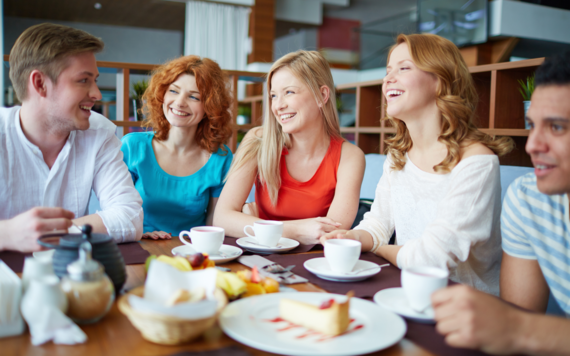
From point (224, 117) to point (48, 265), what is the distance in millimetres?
1550

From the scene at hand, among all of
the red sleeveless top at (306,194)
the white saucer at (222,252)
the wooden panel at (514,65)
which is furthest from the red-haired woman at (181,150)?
the wooden panel at (514,65)

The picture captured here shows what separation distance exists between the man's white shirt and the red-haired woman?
1.44 feet

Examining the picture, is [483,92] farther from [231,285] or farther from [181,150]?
[231,285]

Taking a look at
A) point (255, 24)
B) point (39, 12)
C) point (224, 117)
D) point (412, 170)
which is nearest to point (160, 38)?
point (39, 12)

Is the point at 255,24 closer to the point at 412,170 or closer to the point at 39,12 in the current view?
the point at 39,12

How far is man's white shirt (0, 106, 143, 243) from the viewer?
147cm

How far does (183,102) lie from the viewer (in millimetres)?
2061

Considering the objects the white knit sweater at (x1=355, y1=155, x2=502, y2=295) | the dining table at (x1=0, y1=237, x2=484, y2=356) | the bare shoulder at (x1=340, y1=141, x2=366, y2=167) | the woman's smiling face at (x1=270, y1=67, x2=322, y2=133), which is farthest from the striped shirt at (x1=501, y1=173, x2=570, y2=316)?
the woman's smiling face at (x1=270, y1=67, x2=322, y2=133)

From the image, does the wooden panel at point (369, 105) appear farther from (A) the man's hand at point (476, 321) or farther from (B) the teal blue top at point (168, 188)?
(A) the man's hand at point (476, 321)

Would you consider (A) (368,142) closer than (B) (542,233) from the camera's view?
No

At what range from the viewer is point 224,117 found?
2.20m

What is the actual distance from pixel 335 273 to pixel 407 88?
2.25 ft

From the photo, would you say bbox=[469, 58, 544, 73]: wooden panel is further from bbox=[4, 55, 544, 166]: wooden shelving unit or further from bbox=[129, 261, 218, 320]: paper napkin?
→ bbox=[129, 261, 218, 320]: paper napkin

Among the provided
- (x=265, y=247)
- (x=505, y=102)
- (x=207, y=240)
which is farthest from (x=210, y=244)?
(x=505, y=102)
